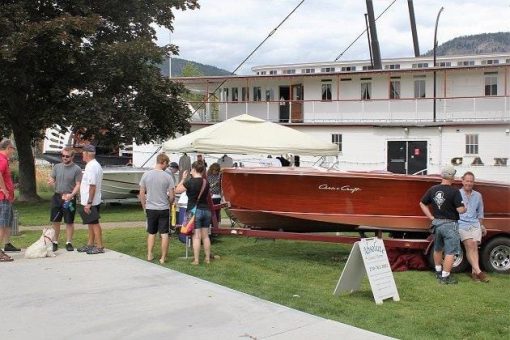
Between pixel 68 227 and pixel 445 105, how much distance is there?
21.5m

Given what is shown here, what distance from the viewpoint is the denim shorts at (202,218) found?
30.5 ft

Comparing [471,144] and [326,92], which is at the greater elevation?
[326,92]

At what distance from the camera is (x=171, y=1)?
22.3 metres

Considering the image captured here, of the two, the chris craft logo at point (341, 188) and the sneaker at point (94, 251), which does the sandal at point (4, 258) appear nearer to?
the sneaker at point (94, 251)

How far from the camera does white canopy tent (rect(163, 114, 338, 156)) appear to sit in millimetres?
11734

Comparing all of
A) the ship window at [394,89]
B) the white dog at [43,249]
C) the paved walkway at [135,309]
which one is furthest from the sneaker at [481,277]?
the ship window at [394,89]

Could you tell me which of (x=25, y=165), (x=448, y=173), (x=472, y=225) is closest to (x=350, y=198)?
(x=448, y=173)

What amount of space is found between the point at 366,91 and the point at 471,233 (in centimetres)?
2157

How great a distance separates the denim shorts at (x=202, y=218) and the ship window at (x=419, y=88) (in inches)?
849

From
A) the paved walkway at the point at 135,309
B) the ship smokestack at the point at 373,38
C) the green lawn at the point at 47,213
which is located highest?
the ship smokestack at the point at 373,38

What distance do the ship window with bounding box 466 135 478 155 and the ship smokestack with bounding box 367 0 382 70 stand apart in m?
8.44

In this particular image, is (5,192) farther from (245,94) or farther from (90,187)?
(245,94)

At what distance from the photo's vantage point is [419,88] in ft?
94.5

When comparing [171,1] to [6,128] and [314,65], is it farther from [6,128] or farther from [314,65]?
[314,65]
